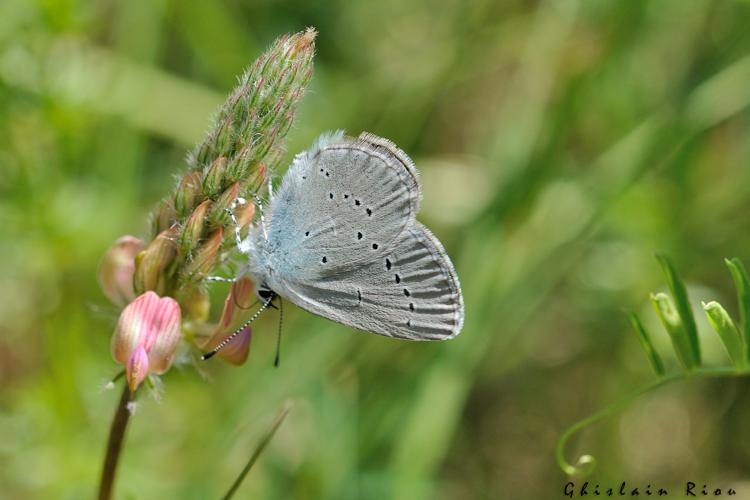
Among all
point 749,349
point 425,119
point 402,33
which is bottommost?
point 749,349

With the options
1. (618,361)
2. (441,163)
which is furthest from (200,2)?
(618,361)

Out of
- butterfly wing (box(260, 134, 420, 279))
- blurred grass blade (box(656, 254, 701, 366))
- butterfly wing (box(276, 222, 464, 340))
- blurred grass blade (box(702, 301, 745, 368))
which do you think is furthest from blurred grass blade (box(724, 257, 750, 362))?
butterfly wing (box(260, 134, 420, 279))

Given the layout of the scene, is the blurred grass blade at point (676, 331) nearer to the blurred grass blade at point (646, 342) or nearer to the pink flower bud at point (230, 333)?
the blurred grass blade at point (646, 342)

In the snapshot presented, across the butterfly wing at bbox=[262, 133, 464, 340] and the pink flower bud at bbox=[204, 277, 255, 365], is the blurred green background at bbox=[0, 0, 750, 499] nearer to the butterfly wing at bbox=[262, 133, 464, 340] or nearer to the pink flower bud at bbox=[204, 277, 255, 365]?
the butterfly wing at bbox=[262, 133, 464, 340]

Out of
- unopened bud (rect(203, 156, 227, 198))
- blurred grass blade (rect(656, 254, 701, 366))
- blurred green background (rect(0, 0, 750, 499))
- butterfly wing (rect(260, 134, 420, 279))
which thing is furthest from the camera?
blurred green background (rect(0, 0, 750, 499))

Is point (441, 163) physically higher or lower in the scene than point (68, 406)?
higher

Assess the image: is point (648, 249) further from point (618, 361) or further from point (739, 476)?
point (739, 476)

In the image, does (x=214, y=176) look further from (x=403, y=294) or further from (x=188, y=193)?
(x=403, y=294)

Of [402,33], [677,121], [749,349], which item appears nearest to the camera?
[749,349]
